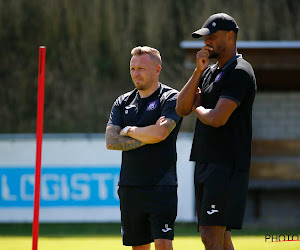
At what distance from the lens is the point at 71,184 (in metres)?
10.5

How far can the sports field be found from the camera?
327 inches

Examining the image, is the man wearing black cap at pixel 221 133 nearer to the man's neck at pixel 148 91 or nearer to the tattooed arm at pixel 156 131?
the tattooed arm at pixel 156 131

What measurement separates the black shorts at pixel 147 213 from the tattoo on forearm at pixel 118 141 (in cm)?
34

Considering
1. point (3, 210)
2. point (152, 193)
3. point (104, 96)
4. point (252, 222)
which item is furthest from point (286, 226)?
point (104, 96)

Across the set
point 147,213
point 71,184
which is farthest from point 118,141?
point 71,184

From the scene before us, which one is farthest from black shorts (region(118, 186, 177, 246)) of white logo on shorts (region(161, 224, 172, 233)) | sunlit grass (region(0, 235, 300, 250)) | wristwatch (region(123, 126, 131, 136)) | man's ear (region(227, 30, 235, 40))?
sunlit grass (region(0, 235, 300, 250))

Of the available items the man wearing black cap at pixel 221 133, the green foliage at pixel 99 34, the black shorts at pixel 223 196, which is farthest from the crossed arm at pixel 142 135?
the green foliage at pixel 99 34

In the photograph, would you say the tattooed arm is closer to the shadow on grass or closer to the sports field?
the sports field

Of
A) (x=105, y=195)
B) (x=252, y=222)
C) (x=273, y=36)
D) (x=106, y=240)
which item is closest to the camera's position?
(x=106, y=240)

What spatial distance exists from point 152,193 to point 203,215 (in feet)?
2.25

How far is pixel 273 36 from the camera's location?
18.8 m

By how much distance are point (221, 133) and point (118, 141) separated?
3.45 ft

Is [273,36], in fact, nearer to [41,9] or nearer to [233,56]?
[41,9]

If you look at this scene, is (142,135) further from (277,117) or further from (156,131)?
(277,117)
